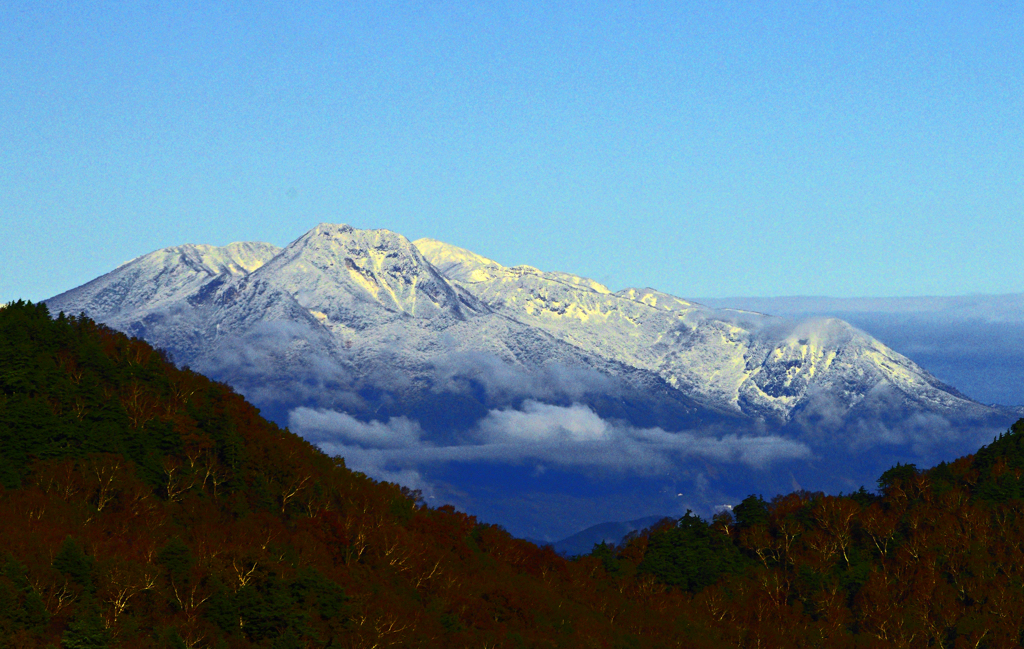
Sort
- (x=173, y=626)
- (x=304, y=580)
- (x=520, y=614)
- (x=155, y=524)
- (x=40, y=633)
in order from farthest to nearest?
1. (x=520, y=614)
2. (x=155, y=524)
3. (x=304, y=580)
4. (x=173, y=626)
5. (x=40, y=633)

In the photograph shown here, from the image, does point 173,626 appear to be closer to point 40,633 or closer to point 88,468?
point 40,633

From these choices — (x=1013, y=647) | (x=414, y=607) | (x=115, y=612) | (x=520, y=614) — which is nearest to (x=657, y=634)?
(x=520, y=614)

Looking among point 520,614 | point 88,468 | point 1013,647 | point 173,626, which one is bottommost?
point 1013,647

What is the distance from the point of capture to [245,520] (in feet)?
632

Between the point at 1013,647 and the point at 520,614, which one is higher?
the point at 520,614

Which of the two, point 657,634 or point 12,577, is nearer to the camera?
point 12,577

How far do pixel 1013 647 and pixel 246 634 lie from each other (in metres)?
128

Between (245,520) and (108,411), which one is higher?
(108,411)

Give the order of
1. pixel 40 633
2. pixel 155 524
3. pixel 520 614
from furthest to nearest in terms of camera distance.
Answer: pixel 520 614, pixel 155 524, pixel 40 633

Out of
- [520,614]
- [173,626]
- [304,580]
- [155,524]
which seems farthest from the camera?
[520,614]

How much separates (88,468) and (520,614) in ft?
234

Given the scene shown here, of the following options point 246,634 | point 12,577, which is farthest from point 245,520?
point 12,577

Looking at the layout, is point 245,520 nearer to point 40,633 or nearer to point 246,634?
point 246,634

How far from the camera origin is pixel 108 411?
197 metres
